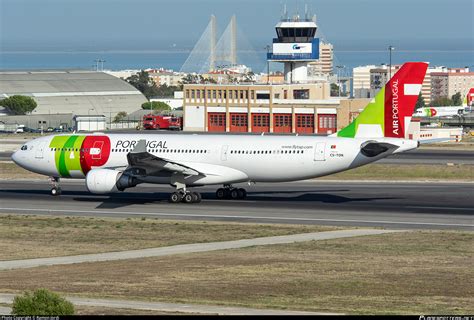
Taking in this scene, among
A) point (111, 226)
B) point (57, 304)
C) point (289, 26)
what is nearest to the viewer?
point (57, 304)

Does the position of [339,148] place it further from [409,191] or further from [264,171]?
[409,191]

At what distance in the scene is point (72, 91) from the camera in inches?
7156

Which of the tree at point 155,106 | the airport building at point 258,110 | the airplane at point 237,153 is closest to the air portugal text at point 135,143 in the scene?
the airplane at point 237,153

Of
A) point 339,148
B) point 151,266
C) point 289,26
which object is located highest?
point 289,26

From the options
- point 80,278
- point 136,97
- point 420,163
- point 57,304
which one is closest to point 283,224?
point 80,278

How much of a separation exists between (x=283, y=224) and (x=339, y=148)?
789 centimetres

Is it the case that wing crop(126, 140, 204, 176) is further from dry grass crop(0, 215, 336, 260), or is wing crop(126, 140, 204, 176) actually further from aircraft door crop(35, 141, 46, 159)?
aircraft door crop(35, 141, 46, 159)

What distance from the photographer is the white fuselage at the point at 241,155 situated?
179 feet

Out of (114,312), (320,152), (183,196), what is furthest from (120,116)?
(114,312)

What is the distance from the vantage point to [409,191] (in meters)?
63.2

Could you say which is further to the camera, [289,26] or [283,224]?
[289,26]

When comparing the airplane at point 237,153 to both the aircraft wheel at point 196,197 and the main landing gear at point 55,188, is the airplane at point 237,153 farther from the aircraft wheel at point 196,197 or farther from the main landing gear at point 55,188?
the main landing gear at point 55,188

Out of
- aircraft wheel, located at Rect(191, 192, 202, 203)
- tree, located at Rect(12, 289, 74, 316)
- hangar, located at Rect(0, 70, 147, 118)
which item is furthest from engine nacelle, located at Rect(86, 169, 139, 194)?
hangar, located at Rect(0, 70, 147, 118)

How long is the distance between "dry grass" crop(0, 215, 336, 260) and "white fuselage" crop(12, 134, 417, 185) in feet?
24.7
